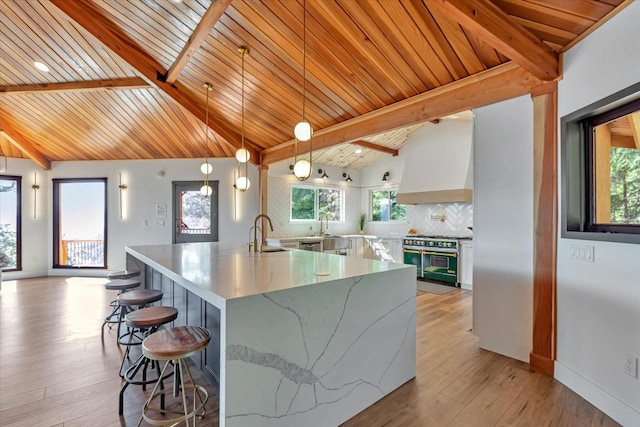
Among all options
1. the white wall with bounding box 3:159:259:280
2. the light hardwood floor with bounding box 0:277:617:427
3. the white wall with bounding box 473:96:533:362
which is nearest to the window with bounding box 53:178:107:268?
the white wall with bounding box 3:159:259:280

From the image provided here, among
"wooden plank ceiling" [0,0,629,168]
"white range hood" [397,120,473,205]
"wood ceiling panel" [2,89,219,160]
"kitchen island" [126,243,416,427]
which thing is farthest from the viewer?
"white range hood" [397,120,473,205]

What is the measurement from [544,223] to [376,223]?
18.8ft

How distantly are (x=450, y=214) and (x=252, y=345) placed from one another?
19.4ft

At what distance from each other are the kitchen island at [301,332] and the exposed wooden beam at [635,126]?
1688 mm

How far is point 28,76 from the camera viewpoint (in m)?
4.75

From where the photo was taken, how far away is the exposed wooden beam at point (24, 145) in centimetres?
592

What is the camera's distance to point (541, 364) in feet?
8.36

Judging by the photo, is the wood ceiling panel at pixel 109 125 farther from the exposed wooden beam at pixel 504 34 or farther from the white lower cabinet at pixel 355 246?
the exposed wooden beam at pixel 504 34

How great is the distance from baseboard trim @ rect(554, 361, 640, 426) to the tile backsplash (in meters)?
4.03

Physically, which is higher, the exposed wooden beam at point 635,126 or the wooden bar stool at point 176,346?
the exposed wooden beam at point 635,126

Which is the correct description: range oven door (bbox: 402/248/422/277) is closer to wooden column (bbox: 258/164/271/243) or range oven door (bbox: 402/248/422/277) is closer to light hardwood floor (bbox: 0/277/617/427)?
light hardwood floor (bbox: 0/277/617/427)

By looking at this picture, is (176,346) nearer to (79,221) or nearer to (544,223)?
(544,223)

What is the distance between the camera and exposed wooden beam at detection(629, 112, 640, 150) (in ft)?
6.52

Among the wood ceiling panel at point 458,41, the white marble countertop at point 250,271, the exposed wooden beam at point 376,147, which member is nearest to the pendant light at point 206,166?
the white marble countertop at point 250,271
